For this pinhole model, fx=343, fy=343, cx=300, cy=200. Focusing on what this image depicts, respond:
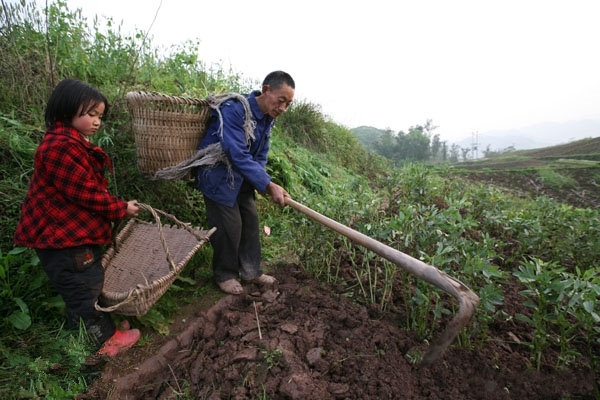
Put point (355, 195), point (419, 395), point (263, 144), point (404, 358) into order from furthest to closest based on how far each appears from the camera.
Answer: point (355, 195) → point (263, 144) → point (404, 358) → point (419, 395)

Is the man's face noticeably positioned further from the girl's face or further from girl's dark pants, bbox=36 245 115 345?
girl's dark pants, bbox=36 245 115 345

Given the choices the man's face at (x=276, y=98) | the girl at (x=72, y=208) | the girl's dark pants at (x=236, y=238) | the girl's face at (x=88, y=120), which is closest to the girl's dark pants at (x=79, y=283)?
the girl at (x=72, y=208)

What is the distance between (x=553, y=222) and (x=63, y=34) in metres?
5.20

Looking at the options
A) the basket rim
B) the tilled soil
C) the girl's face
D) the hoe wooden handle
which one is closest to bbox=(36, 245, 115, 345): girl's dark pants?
the tilled soil

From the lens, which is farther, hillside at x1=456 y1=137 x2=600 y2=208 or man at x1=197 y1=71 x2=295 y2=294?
hillside at x1=456 y1=137 x2=600 y2=208

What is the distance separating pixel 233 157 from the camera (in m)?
2.31

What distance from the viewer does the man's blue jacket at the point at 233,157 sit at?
232 cm

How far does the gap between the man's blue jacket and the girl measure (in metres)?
0.60

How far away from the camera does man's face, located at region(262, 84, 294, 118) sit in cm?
231

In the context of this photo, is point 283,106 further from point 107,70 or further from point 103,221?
point 107,70

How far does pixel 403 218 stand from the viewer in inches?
85.5

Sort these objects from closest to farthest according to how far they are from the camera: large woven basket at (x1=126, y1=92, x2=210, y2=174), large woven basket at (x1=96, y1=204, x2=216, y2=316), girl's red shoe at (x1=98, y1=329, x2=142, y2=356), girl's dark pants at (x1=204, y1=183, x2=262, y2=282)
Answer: girl's red shoe at (x1=98, y1=329, x2=142, y2=356) < large woven basket at (x1=96, y1=204, x2=216, y2=316) < large woven basket at (x1=126, y1=92, x2=210, y2=174) < girl's dark pants at (x1=204, y1=183, x2=262, y2=282)

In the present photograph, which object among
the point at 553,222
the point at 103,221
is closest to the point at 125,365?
the point at 103,221

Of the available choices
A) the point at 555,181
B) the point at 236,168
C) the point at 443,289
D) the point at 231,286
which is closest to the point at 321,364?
the point at 443,289
